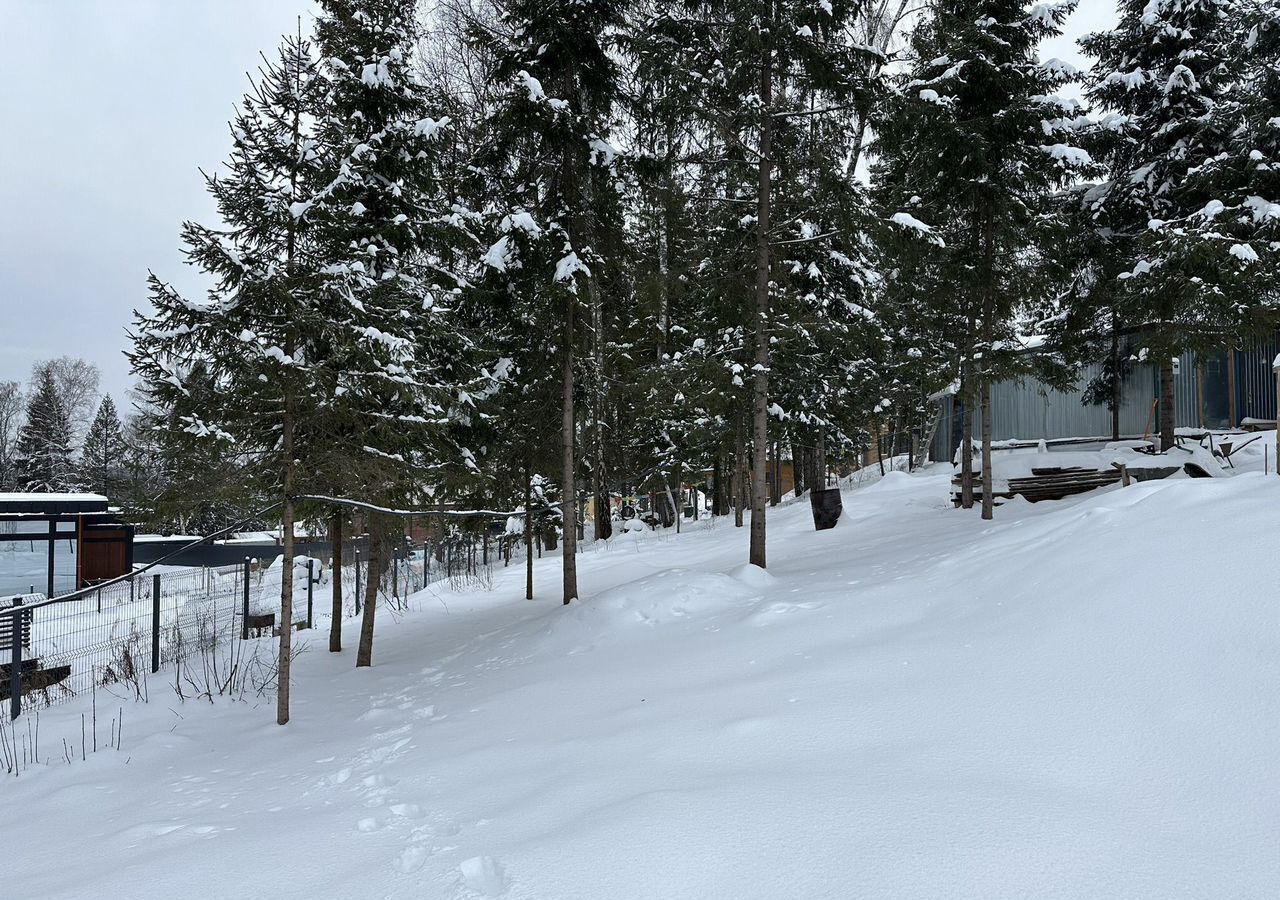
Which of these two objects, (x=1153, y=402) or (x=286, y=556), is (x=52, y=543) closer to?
(x=286, y=556)

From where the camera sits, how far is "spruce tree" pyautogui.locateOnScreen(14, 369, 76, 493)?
36.3 meters

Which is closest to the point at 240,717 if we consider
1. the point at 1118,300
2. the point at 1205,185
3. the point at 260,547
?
the point at 1118,300

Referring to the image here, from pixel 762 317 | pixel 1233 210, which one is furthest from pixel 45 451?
pixel 1233 210

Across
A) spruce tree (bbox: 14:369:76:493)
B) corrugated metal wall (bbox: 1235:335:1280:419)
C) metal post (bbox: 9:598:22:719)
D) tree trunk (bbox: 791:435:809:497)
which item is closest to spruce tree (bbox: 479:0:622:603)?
metal post (bbox: 9:598:22:719)

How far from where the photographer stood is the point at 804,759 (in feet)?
12.5

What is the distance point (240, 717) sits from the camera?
7.59 meters

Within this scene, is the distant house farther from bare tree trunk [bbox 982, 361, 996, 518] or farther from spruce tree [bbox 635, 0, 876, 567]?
spruce tree [bbox 635, 0, 876, 567]

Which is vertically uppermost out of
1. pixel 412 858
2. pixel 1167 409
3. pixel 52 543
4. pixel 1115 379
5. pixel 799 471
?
pixel 1115 379

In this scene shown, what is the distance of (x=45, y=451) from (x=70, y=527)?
24091mm

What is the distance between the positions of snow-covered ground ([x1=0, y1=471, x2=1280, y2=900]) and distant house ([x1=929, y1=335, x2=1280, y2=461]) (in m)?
9.29

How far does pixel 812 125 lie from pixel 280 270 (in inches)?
304

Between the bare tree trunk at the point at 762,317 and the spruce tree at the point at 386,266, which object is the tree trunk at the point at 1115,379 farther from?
the spruce tree at the point at 386,266

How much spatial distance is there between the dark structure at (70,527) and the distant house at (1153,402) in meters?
22.5

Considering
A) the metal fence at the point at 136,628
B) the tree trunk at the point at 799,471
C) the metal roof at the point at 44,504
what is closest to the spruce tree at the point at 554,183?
the metal fence at the point at 136,628
